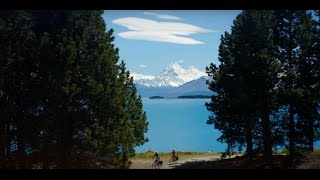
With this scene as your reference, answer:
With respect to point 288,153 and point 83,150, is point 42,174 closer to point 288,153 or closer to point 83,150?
point 83,150

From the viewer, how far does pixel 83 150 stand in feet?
53.1

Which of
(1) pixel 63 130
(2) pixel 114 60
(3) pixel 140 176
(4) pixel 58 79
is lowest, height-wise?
(3) pixel 140 176

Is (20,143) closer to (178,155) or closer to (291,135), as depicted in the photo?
(178,155)

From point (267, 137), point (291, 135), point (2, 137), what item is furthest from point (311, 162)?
point (2, 137)

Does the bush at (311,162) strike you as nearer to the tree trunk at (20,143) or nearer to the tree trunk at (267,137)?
the tree trunk at (267,137)

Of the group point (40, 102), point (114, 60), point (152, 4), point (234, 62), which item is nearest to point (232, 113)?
point (234, 62)

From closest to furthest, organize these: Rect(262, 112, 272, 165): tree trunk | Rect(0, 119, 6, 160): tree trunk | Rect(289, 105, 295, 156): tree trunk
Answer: Rect(0, 119, 6, 160): tree trunk, Rect(289, 105, 295, 156): tree trunk, Rect(262, 112, 272, 165): tree trunk

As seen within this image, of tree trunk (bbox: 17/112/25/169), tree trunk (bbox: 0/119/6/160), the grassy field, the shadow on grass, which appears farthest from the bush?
tree trunk (bbox: 0/119/6/160)

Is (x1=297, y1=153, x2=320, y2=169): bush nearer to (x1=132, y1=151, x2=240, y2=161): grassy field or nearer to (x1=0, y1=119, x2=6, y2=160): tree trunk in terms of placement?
(x1=132, y1=151, x2=240, y2=161): grassy field

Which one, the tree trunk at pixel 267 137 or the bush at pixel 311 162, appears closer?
the bush at pixel 311 162

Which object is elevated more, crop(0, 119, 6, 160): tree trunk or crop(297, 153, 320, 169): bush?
crop(0, 119, 6, 160): tree trunk

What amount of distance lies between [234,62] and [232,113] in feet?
7.28

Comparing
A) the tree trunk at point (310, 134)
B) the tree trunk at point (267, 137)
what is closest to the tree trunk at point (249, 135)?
the tree trunk at point (267, 137)

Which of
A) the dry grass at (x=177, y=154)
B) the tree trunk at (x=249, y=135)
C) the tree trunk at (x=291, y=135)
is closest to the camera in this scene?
the tree trunk at (x=291, y=135)
